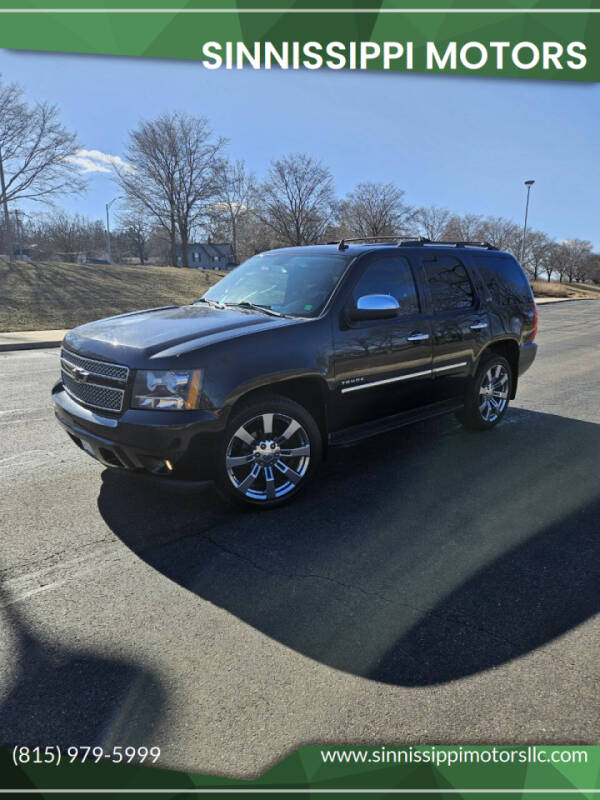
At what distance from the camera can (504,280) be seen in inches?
237

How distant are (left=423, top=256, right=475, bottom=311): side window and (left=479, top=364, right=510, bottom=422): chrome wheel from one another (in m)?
0.90

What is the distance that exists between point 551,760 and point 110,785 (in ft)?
5.18

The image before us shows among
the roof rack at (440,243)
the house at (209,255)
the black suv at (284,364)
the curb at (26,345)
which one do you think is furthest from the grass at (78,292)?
the house at (209,255)

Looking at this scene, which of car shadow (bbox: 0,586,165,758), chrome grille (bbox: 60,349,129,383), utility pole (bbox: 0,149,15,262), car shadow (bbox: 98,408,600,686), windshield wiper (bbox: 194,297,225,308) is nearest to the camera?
car shadow (bbox: 0,586,165,758)

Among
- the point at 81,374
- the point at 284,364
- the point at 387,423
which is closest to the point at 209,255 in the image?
the point at 387,423

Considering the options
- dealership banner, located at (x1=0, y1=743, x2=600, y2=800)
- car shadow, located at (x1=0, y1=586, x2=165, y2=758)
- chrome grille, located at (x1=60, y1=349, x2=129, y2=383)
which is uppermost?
chrome grille, located at (x1=60, y1=349, x2=129, y2=383)

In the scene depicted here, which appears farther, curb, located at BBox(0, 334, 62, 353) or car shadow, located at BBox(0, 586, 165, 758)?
curb, located at BBox(0, 334, 62, 353)

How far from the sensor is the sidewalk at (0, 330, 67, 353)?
1369 cm

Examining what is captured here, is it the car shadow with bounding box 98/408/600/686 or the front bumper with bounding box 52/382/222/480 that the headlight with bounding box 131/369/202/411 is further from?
the car shadow with bounding box 98/408/600/686

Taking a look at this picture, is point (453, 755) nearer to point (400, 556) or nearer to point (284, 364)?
point (400, 556)

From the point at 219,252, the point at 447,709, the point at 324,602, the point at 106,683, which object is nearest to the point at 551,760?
the point at 447,709

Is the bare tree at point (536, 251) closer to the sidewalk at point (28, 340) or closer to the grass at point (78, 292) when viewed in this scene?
the grass at point (78, 292)

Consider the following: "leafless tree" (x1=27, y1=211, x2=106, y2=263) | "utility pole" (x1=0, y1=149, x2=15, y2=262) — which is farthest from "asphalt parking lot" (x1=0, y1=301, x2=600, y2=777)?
"leafless tree" (x1=27, y1=211, x2=106, y2=263)

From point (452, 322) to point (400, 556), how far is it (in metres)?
2.67
